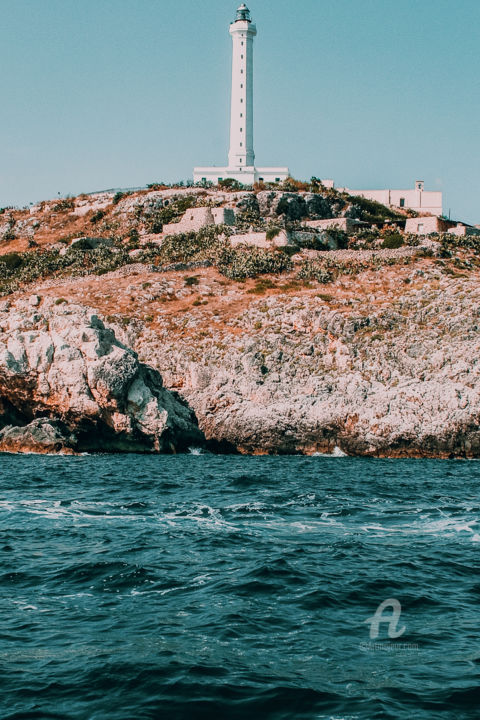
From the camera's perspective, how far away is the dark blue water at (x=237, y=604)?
11.9m

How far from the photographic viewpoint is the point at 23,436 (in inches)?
1996

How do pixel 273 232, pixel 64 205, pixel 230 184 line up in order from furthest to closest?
pixel 64 205
pixel 230 184
pixel 273 232

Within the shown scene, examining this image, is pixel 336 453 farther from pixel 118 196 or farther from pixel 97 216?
pixel 118 196

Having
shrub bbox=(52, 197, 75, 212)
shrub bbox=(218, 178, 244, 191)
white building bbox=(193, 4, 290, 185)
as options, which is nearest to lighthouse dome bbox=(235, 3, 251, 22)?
white building bbox=(193, 4, 290, 185)

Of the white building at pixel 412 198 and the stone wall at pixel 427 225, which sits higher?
the white building at pixel 412 198

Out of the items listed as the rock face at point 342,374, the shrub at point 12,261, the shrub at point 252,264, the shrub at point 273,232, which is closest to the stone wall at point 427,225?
the shrub at point 273,232

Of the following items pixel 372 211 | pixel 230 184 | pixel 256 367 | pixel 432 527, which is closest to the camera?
pixel 432 527

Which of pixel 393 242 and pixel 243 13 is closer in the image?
pixel 393 242

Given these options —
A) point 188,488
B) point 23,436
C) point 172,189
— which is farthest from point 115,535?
point 172,189

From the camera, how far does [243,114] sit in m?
107

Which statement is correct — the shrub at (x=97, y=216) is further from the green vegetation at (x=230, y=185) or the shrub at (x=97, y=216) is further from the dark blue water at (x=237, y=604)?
the dark blue water at (x=237, y=604)

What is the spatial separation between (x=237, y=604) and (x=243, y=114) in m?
99.1

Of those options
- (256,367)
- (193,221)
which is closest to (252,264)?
(193,221)

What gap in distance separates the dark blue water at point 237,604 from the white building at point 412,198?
8609cm
